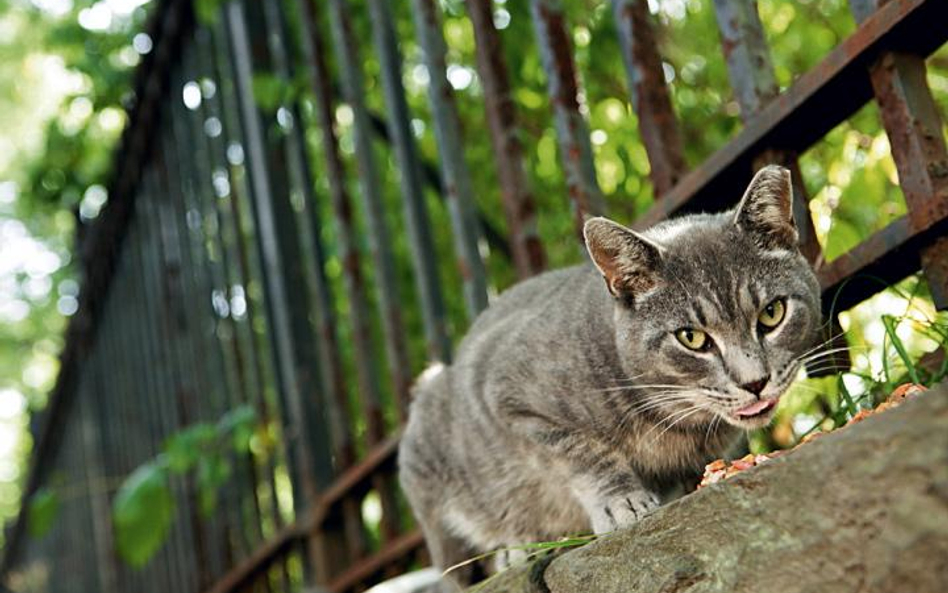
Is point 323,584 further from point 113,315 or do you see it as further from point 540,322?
point 113,315

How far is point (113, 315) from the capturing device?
912 centimetres

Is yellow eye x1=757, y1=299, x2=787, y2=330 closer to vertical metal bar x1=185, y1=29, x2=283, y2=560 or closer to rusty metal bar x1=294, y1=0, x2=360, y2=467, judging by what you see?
rusty metal bar x1=294, y1=0, x2=360, y2=467

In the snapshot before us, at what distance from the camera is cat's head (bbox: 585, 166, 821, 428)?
7.22 feet

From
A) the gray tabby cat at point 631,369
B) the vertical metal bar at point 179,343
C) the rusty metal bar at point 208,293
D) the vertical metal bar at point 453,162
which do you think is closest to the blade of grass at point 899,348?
the gray tabby cat at point 631,369

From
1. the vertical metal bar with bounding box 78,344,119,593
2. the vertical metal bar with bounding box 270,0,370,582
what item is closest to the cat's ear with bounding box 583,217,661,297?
the vertical metal bar with bounding box 270,0,370,582

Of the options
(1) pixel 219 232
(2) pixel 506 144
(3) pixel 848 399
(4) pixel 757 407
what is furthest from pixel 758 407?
(1) pixel 219 232

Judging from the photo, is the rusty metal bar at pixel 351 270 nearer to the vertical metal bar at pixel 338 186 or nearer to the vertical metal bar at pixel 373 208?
the vertical metal bar at pixel 338 186

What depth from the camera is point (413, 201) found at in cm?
383

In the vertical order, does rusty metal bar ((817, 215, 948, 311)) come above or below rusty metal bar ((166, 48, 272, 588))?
below

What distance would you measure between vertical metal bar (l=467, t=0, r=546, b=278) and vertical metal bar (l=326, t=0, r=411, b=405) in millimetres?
799

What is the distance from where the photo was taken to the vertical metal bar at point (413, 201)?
377cm

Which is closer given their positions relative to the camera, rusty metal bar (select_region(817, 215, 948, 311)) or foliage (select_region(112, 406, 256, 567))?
rusty metal bar (select_region(817, 215, 948, 311))

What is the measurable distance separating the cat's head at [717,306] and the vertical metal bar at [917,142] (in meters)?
0.21

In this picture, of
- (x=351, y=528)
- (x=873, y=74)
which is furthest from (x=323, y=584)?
(x=873, y=74)
